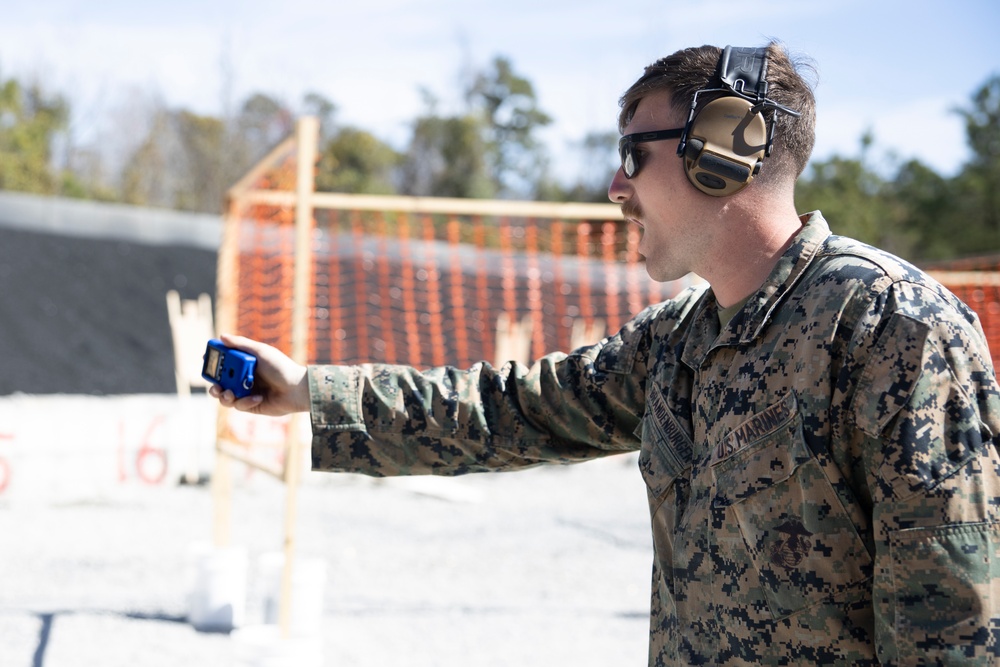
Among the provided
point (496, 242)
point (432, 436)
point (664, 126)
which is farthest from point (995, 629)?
point (496, 242)

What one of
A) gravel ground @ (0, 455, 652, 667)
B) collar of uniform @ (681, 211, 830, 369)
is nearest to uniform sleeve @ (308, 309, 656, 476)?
collar of uniform @ (681, 211, 830, 369)

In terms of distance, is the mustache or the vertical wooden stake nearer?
the mustache

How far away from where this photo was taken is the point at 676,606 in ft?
5.58

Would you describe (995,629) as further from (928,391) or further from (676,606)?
(676,606)

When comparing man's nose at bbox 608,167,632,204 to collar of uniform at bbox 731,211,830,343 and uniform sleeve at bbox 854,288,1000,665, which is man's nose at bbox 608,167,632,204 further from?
uniform sleeve at bbox 854,288,1000,665

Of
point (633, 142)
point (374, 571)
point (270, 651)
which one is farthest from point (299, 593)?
point (633, 142)

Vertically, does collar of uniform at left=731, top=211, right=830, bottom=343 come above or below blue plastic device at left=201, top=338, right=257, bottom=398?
above

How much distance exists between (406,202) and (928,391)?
459cm

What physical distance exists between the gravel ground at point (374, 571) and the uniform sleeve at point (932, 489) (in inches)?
129

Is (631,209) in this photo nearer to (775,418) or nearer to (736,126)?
(736,126)

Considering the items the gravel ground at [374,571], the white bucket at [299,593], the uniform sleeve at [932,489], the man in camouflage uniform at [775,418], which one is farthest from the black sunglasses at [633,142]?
the white bucket at [299,593]

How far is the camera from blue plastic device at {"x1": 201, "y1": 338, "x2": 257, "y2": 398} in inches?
81.6

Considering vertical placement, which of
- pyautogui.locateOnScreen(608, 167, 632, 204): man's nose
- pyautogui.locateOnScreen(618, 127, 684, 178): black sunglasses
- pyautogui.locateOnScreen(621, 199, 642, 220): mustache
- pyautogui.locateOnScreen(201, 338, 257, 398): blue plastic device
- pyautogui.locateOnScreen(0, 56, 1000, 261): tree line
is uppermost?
Result: pyautogui.locateOnScreen(0, 56, 1000, 261): tree line

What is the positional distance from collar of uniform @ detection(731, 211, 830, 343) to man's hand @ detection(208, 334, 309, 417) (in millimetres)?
958
